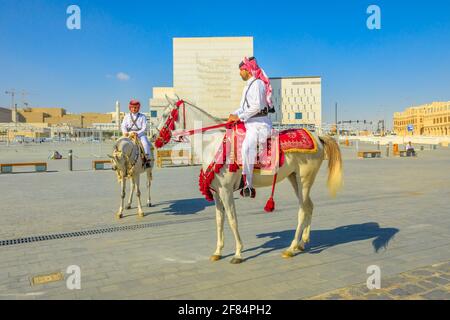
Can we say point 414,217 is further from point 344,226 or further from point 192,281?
point 192,281

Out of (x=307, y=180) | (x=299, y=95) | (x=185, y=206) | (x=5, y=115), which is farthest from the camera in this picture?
(x=5, y=115)

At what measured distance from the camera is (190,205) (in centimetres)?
1007

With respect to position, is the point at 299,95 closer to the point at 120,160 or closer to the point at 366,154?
the point at 366,154

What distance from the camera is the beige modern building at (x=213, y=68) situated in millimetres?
86062

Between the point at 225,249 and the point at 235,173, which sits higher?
the point at 235,173

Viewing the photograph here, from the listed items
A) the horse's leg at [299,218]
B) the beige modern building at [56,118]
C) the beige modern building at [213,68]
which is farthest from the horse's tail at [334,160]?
the beige modern building at [56,118]

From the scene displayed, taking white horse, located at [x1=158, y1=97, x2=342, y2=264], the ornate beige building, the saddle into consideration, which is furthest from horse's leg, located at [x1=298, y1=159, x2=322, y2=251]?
the ornate beige building

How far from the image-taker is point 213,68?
88438mm

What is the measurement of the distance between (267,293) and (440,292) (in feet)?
6.91

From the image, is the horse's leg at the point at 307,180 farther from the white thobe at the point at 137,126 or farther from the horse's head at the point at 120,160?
the white thobe at the point at 137,126

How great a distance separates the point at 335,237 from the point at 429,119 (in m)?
153

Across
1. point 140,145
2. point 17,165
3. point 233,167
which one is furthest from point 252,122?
point 17,165

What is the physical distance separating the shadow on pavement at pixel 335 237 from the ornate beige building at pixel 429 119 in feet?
396
